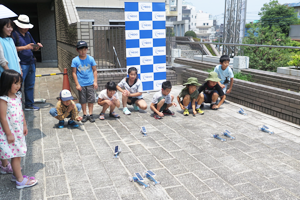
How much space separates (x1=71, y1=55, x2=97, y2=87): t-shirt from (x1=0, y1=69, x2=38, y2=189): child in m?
2.34

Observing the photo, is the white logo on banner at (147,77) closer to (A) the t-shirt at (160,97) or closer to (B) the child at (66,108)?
(A) the t-shirt at (160,97)

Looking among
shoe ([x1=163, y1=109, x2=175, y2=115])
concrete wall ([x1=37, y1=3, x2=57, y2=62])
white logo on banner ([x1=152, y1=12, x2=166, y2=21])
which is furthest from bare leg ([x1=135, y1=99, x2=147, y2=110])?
concrete wall ([x1=37, y1=3, x2=57, y2=62])

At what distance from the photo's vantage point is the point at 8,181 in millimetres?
3148

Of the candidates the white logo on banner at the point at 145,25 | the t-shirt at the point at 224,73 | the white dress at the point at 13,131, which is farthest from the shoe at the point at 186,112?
the white dress at the point at 13,131

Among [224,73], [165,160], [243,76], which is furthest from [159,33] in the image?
[165,160]

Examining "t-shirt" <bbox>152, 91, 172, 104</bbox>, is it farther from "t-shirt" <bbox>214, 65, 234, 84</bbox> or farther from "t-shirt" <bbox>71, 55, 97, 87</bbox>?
"t-shirt" <bbox>214, 65, 234, 84</bbox>

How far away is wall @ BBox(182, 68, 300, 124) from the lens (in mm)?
5398

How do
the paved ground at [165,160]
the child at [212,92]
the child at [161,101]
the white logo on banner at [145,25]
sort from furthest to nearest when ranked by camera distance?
the white logo on banner at [145,25] < the child at [212,92] < the child at [161,101] < the paved ground at [165,160]

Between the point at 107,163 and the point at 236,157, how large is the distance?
1895 mm

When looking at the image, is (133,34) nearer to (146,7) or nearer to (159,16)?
(146,7)

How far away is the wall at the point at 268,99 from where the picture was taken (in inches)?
213

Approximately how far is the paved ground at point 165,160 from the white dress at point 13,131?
46 cm

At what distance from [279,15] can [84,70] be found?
5653 centimetres

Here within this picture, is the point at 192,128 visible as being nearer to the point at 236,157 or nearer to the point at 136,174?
the point at 236,157
